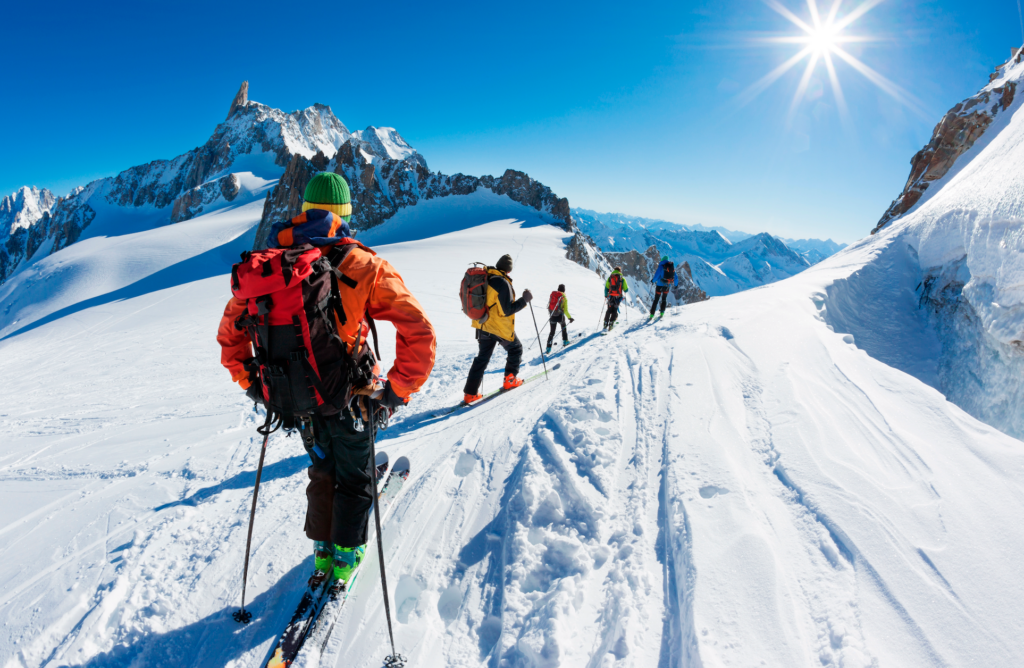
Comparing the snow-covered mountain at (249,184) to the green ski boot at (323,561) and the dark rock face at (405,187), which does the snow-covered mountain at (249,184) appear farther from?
the green ski boot at (323,561)

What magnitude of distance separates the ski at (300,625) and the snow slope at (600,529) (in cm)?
12

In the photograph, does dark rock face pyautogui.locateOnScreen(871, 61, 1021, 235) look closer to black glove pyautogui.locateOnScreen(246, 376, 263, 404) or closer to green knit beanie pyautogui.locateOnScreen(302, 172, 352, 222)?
green knit beanie pyautogui.locateOnScreen(302, 172, 352, 222)

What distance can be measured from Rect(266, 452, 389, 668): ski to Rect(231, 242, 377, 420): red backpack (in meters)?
1.15

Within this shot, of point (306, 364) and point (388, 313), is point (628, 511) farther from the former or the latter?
point (306, 364)

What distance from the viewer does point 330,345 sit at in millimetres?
2246

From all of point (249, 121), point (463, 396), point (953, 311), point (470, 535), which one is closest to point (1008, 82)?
point (953, 311)

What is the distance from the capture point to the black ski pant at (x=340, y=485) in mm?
2531

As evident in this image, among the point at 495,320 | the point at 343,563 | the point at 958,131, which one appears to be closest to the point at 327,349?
the point at 343,563

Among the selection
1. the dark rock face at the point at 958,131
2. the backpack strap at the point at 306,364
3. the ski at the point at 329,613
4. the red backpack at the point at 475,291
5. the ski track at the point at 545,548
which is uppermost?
the dark rock face at the point at 958,131

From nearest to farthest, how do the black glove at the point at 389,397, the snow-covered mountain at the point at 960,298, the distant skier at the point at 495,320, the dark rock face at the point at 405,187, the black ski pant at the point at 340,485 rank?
the black glove at the point at 389,397 → the black ski pant at the point at 340,485 → the snow-covered mountain at the point at 960,298 → the distant skier at the point at 495,320 → the dark rock face at the point at 405,187

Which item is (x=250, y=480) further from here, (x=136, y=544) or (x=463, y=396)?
(x=463, y=396)

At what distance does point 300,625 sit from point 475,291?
3923mm

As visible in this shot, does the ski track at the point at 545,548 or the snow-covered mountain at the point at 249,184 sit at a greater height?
the snow-covered mountain at the point at 249,184

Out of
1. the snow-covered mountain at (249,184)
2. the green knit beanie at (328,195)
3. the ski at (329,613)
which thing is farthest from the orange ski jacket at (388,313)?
the snow-covered mountain at (249,184)
